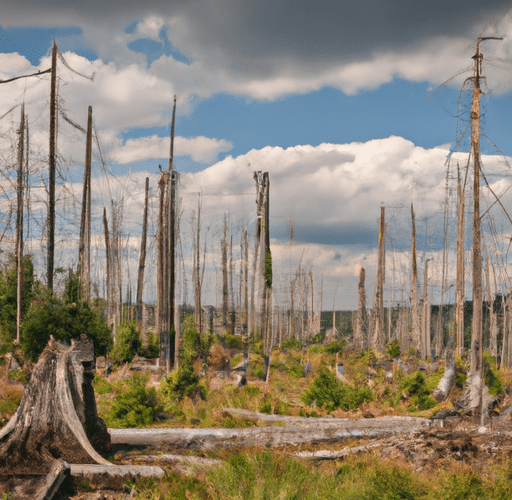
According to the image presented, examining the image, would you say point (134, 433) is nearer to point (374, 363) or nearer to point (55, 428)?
point (55, 428)

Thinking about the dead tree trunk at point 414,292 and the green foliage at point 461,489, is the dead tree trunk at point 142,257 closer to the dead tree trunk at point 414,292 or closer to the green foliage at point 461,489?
the dead tree trunk at point 414,292

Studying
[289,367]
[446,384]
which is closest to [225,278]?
[289,367]

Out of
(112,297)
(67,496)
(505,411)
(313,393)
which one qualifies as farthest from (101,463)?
(112,297)

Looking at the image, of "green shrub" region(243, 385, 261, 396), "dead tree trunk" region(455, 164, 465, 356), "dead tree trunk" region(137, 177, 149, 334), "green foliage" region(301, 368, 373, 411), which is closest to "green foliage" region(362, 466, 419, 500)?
"green foliage" region(301, 368, 373, 411)

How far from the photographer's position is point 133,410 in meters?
11.2

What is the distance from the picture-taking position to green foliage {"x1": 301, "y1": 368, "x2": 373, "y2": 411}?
13250 mm

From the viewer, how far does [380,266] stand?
90.8 ft

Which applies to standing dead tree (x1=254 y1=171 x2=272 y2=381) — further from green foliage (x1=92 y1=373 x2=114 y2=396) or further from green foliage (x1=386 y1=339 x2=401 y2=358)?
green foliage (x1=386 y1=339 x2=401 y2=358)

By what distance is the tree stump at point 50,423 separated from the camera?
7699 mm

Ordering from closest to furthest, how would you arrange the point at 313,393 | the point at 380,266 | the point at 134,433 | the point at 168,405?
the point at 134,433
the point at 168,405
the point at 313,393
the point at 380,266

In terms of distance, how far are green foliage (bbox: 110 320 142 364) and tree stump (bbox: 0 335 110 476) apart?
13608 millimetres

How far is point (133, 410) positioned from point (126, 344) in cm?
1122

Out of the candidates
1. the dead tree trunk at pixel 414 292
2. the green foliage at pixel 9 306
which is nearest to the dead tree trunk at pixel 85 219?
the green foliage at pixel 9 306

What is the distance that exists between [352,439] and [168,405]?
4554 millimetres
